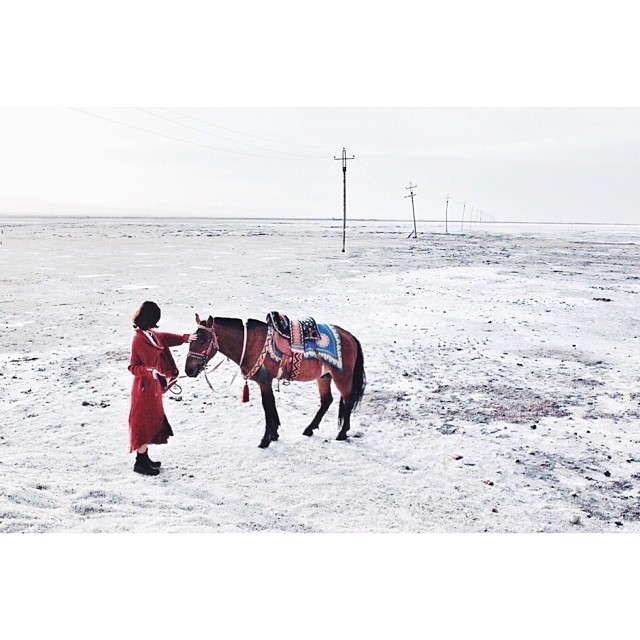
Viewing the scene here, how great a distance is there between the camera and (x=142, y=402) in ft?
12.5

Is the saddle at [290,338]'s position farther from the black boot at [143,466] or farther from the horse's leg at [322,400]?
the black boot at [143,466]

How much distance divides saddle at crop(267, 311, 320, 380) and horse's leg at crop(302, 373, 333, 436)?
12.0 inches

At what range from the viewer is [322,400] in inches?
176

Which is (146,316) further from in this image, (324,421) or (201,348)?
(324,421)

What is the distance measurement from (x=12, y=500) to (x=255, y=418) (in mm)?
1974

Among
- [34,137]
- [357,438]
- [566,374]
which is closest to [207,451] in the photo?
[357,438]

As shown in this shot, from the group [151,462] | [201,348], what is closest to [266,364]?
[201,348]

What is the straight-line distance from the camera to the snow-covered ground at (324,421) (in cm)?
369

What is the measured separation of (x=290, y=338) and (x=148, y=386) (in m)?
1.18

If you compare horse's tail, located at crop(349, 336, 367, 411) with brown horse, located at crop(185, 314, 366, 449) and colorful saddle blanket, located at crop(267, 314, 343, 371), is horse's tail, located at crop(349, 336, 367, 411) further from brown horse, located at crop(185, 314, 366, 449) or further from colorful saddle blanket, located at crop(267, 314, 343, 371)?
colorful saddle blanket, located at crop(267, 314, 343, 371)

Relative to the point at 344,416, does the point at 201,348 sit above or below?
above

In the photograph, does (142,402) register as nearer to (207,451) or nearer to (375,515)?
(207,451)

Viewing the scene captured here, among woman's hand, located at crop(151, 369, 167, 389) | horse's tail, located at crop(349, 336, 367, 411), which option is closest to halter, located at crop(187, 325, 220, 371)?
woman's hand, located at crop(151, 369, 167, 389)

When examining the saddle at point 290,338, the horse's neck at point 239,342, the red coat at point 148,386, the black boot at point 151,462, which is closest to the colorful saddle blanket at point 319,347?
the saddle at point 290,338
